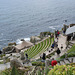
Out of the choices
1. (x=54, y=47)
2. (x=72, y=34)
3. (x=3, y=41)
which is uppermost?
(x=72, y=34)

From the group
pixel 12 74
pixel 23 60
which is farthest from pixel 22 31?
pixel 12 74

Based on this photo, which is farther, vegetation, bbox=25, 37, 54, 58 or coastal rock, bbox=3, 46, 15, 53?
coastal rock, bbox=3, 46, 15, 53

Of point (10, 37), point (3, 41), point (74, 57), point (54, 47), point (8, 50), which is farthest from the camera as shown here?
point (10, 37)

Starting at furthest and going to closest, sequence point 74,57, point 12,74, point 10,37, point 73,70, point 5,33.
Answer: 1. point 5,33
2. point 10,37
3. point 74,57
4. point 12,74
5. point 73,70

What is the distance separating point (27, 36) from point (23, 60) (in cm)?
4140

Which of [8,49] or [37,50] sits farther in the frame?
[8,49]

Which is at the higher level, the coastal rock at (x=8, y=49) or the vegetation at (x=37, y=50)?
the vegetation at (x=37, y=50)

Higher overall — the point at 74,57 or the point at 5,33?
the point at 74,57

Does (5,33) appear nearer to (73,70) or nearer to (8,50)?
(8,50)

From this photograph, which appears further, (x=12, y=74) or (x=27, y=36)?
(x=27, y=36)

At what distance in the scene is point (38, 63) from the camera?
1608 centimetres

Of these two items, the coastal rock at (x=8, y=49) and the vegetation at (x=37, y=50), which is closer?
the vegetation at (x=37, y=50)

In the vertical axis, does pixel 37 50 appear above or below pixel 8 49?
above

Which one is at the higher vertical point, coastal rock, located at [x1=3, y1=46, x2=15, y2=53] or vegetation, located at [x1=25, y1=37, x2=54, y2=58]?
vegetation, located at [x1=25, y1=37, x2=54, y2=58]
